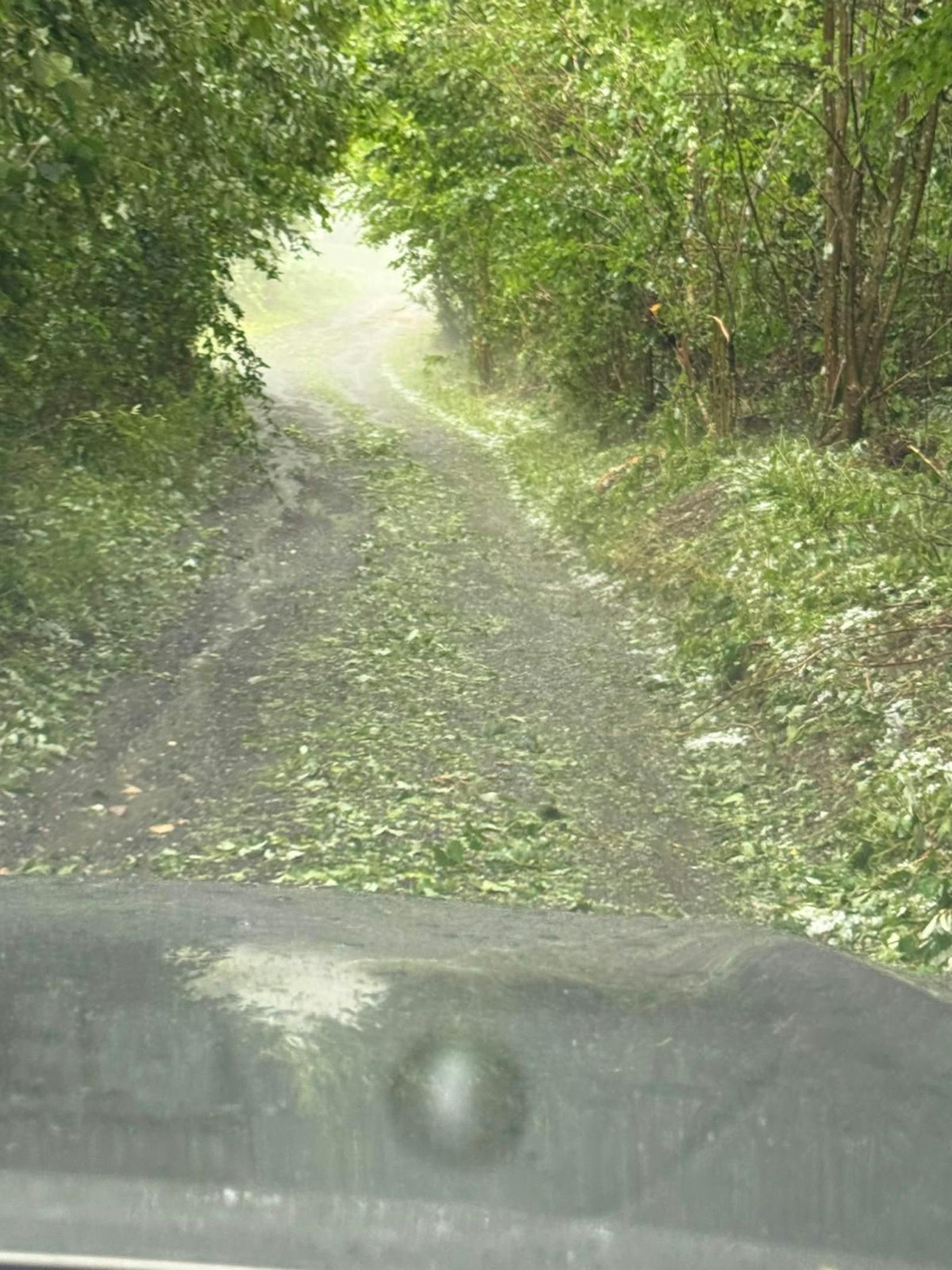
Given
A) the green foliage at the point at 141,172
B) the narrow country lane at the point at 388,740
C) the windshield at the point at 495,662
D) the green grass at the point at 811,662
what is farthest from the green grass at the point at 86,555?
the green grass at the point at 811,662

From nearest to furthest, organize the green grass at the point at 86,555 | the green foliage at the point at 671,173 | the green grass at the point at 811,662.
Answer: the green grass at the point at 811,662 → the green grass at the point at 86,555 → the green foliage at the point at 671,173

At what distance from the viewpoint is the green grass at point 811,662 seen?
246 inches

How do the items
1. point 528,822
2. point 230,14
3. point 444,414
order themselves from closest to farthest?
point 528,822
point 230,14
point 444,414

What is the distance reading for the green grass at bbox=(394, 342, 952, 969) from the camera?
6.26m

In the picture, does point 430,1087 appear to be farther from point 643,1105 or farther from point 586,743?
Result: point 586,743

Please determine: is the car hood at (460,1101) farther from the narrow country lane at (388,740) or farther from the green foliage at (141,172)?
the green foliage at (141,172)

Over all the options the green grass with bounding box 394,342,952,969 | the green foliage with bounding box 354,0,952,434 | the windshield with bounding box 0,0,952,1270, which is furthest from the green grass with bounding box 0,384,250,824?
the green foliage with bounding box 354,0,952,434

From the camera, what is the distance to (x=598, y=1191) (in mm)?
1862

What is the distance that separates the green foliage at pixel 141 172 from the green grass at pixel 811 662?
177 inches

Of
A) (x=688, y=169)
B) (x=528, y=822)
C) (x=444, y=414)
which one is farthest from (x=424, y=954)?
(x=444, y=414)

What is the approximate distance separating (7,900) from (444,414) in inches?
939

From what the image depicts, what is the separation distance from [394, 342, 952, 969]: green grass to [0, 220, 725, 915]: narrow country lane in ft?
1.26

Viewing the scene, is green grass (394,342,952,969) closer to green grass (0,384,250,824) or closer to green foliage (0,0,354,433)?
green grass (0,384,250,824)

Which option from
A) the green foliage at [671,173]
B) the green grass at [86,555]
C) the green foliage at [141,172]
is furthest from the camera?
the green foliage at [671,173]
